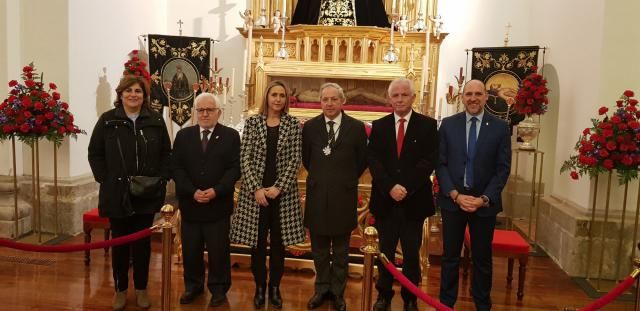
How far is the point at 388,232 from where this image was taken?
11.1 feet

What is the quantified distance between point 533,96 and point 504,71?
3.76ft

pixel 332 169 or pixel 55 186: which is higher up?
pixel 332 169

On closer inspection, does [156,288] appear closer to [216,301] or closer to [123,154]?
[216,301]

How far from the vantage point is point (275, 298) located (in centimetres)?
361

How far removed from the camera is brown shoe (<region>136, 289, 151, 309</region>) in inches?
140

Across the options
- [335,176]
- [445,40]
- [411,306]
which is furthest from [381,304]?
[445,40]

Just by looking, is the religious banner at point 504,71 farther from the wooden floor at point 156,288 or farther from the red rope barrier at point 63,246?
the red rope barrier at point 63,246

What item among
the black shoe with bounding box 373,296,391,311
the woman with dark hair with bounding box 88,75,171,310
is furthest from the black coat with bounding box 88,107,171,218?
the black shoe with bounding box 373,296,391,311

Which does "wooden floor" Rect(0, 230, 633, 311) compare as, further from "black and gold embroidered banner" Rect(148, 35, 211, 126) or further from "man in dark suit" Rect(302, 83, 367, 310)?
"black and gold embroidered banner" Rect(148, 35, 211, 126)

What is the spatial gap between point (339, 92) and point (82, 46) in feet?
12.3

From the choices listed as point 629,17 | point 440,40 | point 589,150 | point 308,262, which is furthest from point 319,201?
point 440,40

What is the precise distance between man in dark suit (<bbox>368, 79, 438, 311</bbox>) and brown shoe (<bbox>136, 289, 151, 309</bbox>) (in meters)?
1.62

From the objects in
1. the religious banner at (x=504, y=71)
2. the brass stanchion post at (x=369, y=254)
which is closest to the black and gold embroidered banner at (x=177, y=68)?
the religious banner at (x=504, y=71)

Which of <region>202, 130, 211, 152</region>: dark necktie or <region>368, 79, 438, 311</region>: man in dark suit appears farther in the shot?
<region>202, 130, 211, 152</region>: dark necktie
